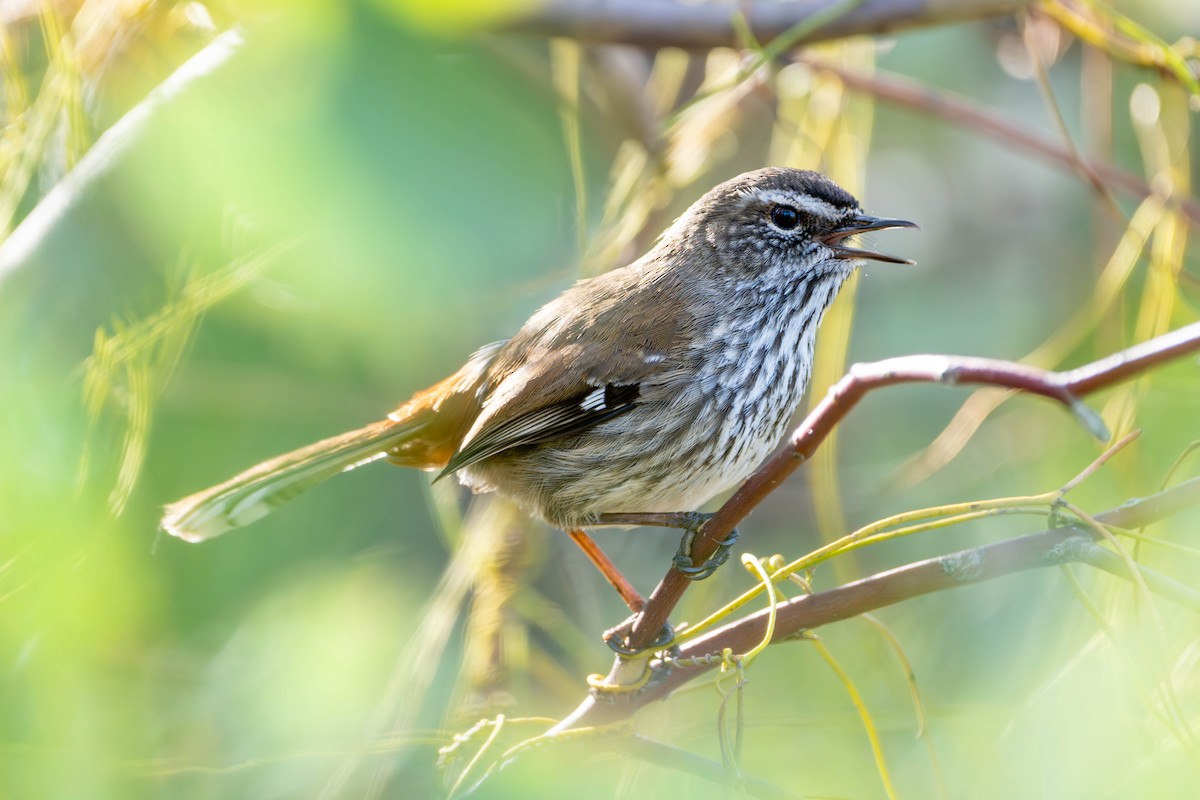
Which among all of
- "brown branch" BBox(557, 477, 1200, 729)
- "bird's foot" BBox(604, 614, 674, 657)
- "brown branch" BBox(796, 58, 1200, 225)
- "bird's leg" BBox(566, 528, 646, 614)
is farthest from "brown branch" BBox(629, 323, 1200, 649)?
"brown branch" BBox(796, 58, 1200, 225)

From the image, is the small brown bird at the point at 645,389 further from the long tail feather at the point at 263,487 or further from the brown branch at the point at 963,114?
the brown branch at the point at 963,114

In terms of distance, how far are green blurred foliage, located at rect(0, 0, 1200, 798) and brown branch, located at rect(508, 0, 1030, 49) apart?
0.79 ft

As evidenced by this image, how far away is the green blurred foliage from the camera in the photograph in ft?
8.26

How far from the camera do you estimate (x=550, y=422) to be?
3.46 m

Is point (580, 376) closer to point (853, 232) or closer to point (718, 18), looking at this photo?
point (853, 232)

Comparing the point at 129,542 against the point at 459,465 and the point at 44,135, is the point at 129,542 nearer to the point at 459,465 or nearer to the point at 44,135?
the point at 459,465

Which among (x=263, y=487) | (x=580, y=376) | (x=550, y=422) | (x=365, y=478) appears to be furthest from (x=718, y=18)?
(x=365, y=478)

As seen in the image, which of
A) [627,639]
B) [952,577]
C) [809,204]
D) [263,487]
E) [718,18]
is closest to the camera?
[952,577]

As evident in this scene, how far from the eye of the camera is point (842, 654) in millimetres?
4191

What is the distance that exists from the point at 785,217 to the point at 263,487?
173 cm

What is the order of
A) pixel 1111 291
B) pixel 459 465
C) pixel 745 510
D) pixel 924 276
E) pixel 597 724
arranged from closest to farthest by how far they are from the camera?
1. pixel 745 510
2. pixel 597 724
3. pixel 459 465
4. pixel 1111 291
5. pixel 924 276

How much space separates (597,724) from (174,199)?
1.53 metres

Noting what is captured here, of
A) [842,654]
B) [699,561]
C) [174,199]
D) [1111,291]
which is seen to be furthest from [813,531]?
[174,199]

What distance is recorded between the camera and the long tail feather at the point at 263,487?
3.28m
